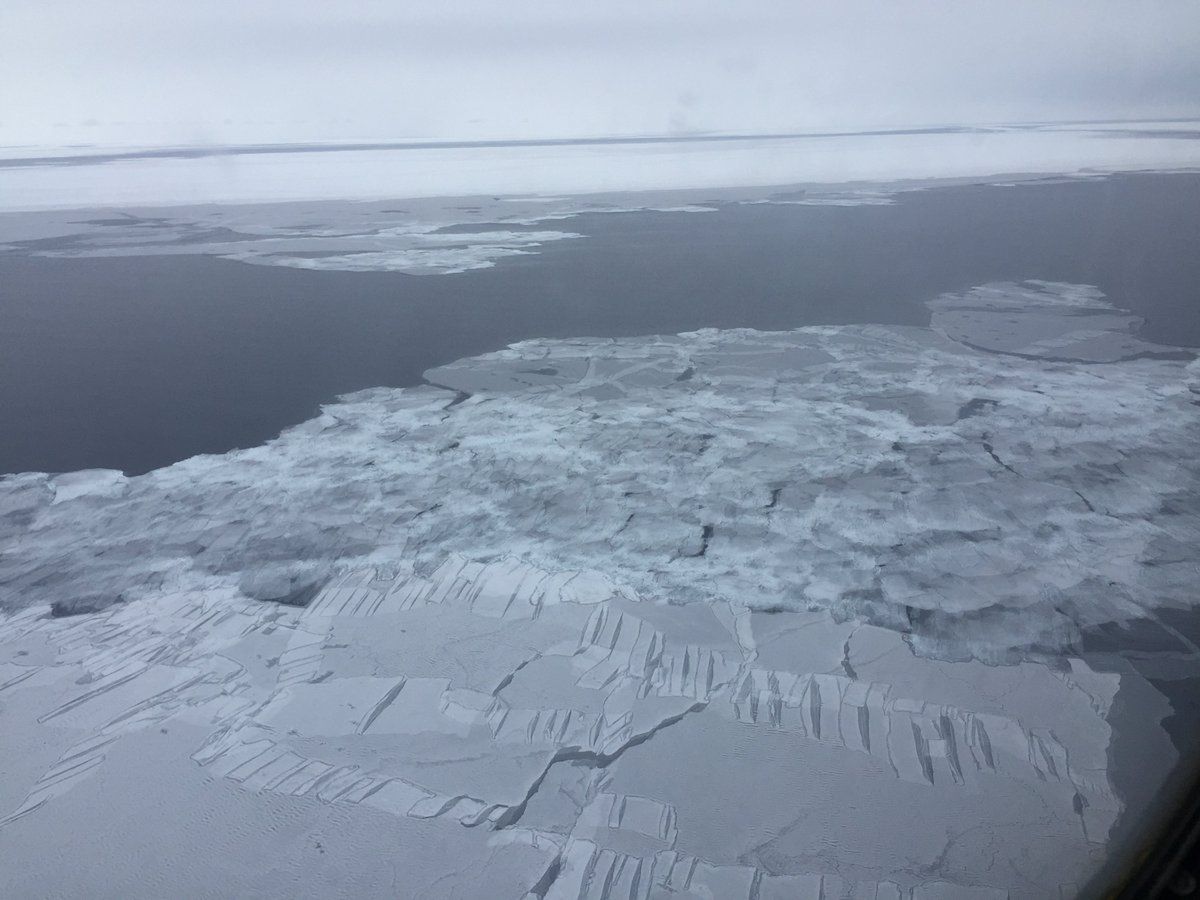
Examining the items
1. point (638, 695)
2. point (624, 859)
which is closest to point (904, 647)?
point (638, 695)

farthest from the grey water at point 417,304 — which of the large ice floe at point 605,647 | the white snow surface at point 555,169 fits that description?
the white snow surface at point 555,169

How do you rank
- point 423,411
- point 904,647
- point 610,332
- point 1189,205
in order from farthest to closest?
point 1189,205, point 610,332, point 423,411, point 904,647

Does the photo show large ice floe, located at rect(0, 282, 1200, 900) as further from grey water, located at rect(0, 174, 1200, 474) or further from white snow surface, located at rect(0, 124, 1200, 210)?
white snow surface, located at rect(0, 124, 1200, 210)

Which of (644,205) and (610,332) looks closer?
(610,332)

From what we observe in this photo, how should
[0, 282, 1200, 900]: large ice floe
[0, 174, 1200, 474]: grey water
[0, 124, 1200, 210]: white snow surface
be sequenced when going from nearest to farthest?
[0, 282, 1200, 900]: large ice floe, [0, 174, 1200, 474]: grey water, [0, 124, 1200, 210]: white snow surface

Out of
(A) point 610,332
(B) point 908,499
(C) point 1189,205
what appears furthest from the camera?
(C) point 1189,205

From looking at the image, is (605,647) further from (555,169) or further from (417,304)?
(555,169)

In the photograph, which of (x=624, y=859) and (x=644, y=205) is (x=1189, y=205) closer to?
(x=644, y=205)

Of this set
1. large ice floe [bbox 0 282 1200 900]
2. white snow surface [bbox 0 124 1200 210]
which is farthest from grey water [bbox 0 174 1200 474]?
white snow surface [bbox 0 124 1200 210]
